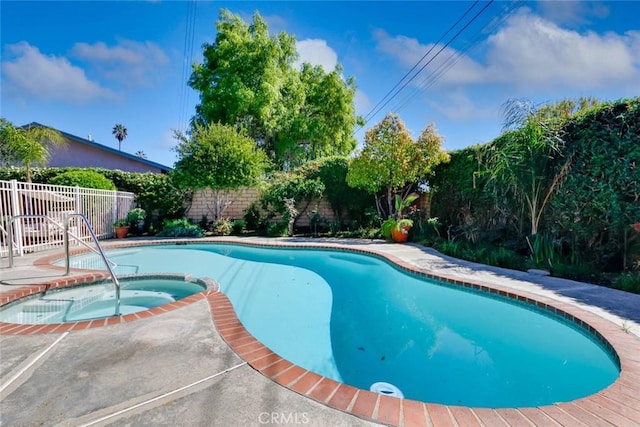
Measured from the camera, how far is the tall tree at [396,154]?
10516mm

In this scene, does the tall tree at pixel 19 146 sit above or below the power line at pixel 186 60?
below

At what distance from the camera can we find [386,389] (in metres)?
2.54

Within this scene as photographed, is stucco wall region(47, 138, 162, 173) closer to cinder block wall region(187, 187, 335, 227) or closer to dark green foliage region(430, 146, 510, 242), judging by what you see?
cinder block wall region(187, 187, 335, 227)

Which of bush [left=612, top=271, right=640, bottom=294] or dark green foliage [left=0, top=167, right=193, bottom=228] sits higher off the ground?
dark green foliage [left=0, top=167, right=193, bottom=228]

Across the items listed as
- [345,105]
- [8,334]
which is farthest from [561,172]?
[345,105]

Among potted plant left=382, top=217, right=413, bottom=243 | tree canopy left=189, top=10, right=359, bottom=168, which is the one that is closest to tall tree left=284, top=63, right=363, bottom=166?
tree canopy left=189, top=10, right=359, bottom=168

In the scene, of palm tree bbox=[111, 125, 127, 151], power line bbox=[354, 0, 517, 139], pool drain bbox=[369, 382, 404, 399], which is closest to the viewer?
pool drain bbox=[369, 382, 404, 399]

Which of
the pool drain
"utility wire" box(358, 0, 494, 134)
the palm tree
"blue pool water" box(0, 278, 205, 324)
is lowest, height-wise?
the pool drain

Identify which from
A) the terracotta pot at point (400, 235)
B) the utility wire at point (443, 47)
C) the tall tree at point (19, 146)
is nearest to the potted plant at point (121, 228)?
the tall tree at point (19, 146)

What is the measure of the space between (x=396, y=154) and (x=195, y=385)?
9.87 m

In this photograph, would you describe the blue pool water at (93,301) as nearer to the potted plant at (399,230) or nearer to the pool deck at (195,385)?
the pool deck at (195,385)

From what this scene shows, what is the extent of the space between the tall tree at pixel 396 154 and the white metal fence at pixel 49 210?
910 centimetres

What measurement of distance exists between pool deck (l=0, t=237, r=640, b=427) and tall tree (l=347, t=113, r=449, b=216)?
7939 mm

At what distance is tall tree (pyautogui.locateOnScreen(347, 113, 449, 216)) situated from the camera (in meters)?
10.5
